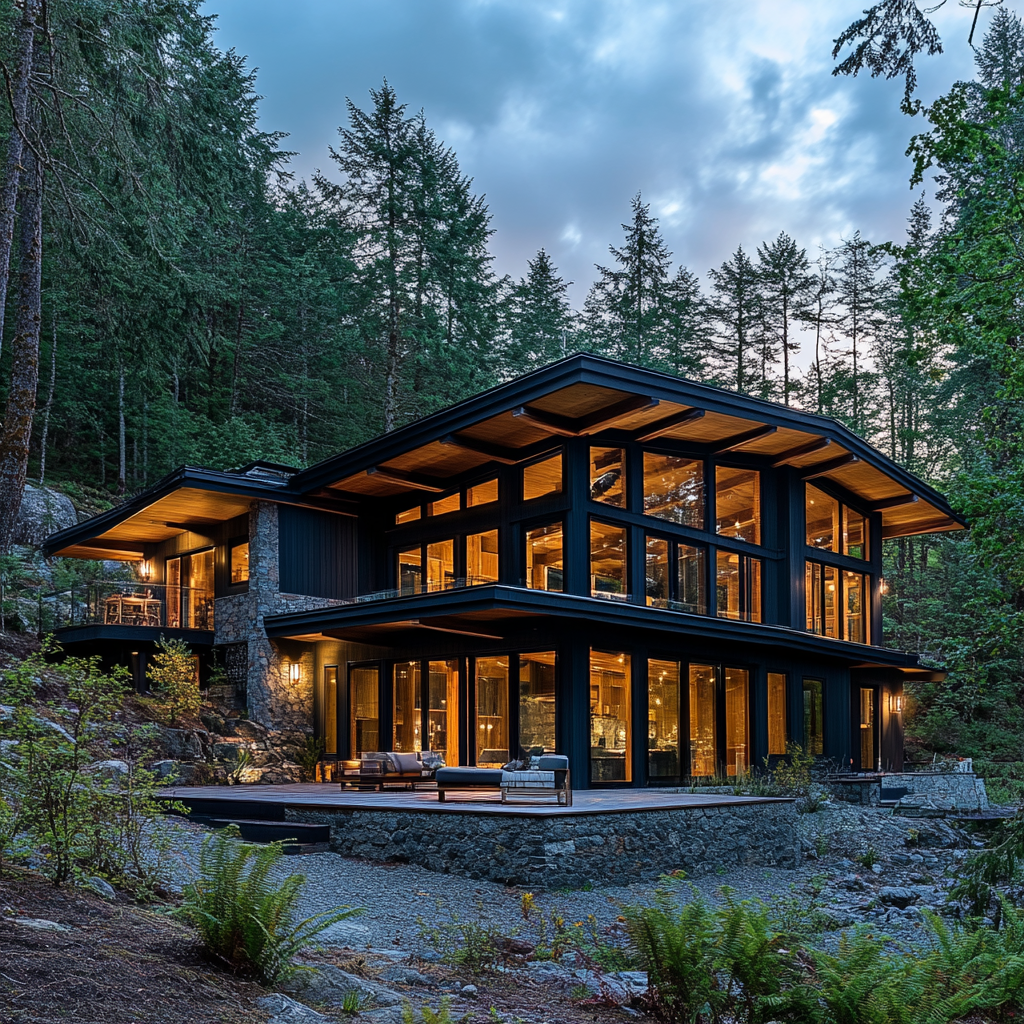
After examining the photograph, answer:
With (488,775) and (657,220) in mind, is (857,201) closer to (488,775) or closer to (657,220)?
(657,220)

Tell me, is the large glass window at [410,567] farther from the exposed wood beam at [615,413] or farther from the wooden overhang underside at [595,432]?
the exposed wood beam at [615,413]

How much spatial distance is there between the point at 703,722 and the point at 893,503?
8.18 m

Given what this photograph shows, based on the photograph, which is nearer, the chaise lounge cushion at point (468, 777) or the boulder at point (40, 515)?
the chaise lounge cushion at point (468, 777)

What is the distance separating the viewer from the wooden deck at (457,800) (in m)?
→ 10.3

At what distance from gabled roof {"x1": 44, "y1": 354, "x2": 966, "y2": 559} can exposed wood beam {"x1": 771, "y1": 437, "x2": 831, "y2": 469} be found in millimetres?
21

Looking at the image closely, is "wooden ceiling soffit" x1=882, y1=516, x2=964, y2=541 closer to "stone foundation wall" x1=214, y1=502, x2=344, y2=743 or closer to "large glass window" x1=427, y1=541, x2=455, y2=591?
"large glass window" x1=427, y1=541, x2=455, y2=591

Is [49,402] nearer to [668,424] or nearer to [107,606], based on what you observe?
[107,606]

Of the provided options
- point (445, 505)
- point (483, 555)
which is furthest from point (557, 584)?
point (445, 505)

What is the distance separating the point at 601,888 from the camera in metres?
9.71

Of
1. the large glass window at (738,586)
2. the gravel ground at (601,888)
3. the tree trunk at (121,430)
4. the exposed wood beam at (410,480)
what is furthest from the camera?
the tree trunk at (121,430)

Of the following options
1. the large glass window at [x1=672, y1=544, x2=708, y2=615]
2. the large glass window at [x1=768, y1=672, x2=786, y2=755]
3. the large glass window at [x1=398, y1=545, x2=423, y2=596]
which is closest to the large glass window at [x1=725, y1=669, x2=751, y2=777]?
the large glass window at [x1=768, y1=672, x2=786, y2=755]

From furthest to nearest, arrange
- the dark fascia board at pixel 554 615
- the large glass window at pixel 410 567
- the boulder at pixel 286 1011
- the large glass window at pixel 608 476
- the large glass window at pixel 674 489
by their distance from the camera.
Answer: the large glass window at pixel 410 567 → the large glass window at pixel 674 489 → the large glass window at pixel 608 476 → the dark fascia board at pixel 554 615 → the boulder at pixel 286 1011

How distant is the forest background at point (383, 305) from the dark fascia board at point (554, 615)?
8.68 feet

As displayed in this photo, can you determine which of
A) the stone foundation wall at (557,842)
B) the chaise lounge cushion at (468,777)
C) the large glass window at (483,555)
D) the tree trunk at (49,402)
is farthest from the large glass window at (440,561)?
the tree trunk at (49,402)
